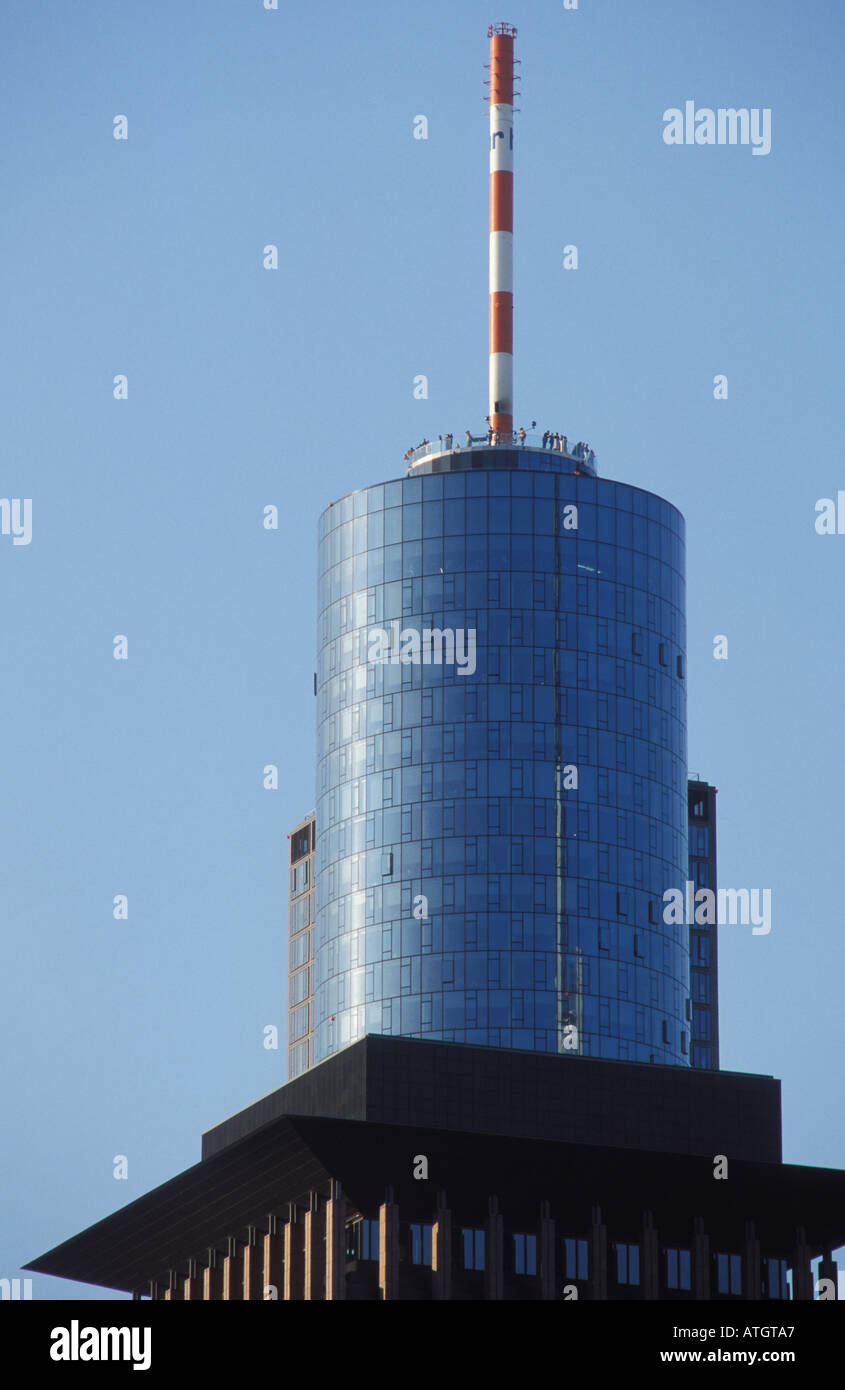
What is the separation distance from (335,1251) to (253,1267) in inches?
608

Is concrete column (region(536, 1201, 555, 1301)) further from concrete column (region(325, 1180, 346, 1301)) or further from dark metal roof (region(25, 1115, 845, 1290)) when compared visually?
concrete column (region(325, 1180, 346, 1301))

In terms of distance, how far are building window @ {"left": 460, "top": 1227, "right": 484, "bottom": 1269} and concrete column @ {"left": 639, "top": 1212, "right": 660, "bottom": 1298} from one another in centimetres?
1028

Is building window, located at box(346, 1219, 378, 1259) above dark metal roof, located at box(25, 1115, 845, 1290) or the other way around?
the other way around

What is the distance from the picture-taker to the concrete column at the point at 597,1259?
512ft

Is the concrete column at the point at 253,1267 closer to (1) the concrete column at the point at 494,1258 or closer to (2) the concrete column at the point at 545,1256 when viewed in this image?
(1) the concrete column at the point at 494,1258

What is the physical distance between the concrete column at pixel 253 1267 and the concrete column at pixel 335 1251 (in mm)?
12801

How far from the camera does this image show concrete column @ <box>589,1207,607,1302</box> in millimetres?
156125

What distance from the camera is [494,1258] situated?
152875mm

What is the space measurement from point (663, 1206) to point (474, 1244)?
12.6 meters

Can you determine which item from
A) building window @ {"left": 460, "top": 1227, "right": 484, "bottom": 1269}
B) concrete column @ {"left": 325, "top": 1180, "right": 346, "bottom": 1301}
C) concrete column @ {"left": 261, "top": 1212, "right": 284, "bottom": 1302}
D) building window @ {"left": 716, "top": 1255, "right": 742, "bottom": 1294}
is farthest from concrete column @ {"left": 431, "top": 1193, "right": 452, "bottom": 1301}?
building window @ {"left": 716, "top": 1255, "right": 742, "bottom": 1294}

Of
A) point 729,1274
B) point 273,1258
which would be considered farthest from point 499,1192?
point 729,1274

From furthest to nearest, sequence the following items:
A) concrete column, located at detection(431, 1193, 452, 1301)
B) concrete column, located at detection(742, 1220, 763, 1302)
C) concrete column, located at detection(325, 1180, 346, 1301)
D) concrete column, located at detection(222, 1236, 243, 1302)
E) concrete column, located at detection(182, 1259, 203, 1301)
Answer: concrete column, located at detection(182, 1259, 203, 1301), concrete column, located at detection(222, 1236, 243, 1302), concrete column, located at detection(742, 1220, 763, 1302), concrete column, located at detection(431, 1193, 452, 1301), concrete column, located at detection(325, 1180, 346, 1301)
